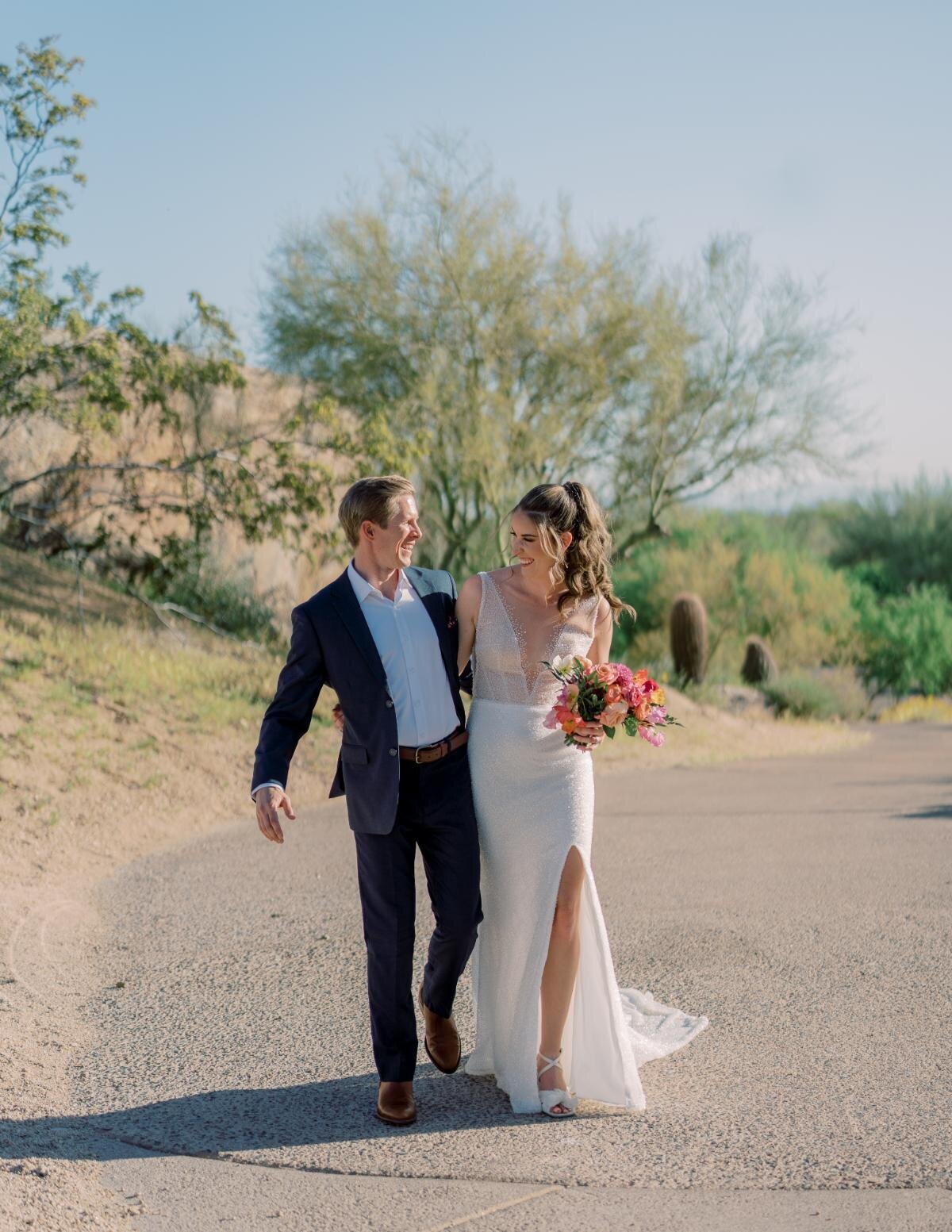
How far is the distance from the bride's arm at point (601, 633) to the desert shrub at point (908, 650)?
2773cm

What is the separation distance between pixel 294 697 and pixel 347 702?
0.68 feet

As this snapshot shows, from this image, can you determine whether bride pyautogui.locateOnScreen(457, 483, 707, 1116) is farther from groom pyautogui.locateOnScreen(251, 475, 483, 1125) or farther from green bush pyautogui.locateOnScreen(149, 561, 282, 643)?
green bush pyautogui.locateOnScreen(149, 561, 282, 643)

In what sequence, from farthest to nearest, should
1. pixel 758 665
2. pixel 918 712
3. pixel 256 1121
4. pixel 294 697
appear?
pixel 758 665, pixel 918 712, pixel 294 697, pixel 256 1121

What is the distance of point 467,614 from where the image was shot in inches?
200

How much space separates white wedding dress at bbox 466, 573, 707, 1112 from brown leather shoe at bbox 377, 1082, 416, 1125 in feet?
1.13

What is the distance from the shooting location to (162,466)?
1633 centimetres

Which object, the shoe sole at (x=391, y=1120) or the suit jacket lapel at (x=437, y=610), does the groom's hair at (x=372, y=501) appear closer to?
the suit jacket lapel at (x=437, y=610)

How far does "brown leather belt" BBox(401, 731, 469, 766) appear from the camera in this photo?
4805 mm

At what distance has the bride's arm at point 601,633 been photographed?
205 inches

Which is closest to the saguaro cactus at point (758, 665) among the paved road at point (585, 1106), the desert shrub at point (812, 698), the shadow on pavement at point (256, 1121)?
the desert shrub at point (812, 698)

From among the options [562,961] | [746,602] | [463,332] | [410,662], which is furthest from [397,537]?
[746,602]

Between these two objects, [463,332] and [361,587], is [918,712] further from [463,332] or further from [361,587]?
[361,587]

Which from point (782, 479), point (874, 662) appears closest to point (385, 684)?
point (782, 479)

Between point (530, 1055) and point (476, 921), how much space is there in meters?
0.48
